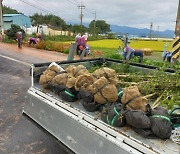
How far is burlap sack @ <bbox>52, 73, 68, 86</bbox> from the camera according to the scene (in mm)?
2967

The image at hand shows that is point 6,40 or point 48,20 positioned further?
point 48,20

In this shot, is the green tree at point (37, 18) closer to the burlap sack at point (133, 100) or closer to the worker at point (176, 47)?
the worker at point (176, 47)

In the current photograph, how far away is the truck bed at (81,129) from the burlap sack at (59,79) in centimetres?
17

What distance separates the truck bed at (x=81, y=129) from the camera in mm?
1800

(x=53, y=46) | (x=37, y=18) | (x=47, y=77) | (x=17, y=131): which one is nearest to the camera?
(x=47, y=77)

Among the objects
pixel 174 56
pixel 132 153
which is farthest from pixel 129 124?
pixel 174 56

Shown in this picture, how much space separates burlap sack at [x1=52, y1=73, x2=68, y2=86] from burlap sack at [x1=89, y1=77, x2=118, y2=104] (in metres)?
0.69

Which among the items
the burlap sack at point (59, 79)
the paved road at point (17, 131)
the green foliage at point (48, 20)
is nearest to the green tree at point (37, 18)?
the green foliage at point (48, 20)

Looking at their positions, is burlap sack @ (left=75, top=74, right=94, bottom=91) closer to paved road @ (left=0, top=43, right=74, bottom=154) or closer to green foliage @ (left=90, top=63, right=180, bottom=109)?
green foliage @ (left=90, top=63, right=180, bottom=109)

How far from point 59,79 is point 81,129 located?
967 mm

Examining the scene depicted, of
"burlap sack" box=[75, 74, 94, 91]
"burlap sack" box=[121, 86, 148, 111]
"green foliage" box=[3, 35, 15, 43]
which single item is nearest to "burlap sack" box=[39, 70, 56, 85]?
"burlap sack" box=[75, 74, 94, 91]

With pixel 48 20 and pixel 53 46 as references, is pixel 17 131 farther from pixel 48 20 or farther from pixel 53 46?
pixel 48 20

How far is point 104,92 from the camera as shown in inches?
90.7

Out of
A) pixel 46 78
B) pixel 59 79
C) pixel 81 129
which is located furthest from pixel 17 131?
pixel 81 129
